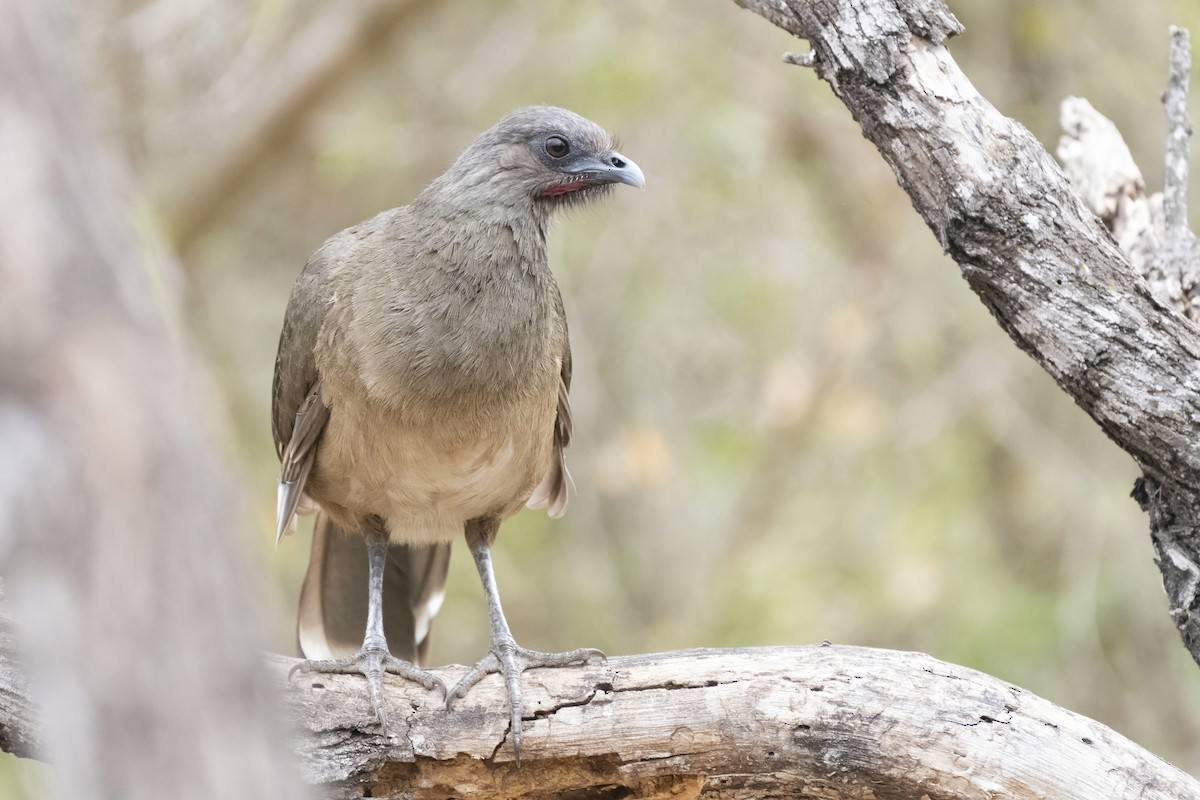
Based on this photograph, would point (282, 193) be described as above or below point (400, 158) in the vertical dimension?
above

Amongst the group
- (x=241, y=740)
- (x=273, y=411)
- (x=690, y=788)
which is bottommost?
(x=241, y=740)

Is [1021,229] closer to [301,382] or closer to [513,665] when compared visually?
[513,665]

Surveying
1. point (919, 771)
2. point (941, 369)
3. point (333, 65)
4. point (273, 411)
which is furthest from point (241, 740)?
point (941, 369)

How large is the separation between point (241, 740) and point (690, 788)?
6.76 ft

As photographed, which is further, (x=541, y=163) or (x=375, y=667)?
(x=541, y=163)

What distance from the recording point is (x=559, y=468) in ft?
15.0

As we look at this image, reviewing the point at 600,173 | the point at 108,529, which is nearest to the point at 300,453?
the point at 600,173

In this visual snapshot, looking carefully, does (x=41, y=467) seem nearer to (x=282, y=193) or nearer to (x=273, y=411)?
(x=273, y=411)

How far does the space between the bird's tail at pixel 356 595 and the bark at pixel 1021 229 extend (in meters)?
2.41

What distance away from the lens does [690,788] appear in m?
3.33

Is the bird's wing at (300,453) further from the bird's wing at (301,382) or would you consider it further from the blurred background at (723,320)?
the blurred background at (723,320)

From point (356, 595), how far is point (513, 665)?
4.14 ft

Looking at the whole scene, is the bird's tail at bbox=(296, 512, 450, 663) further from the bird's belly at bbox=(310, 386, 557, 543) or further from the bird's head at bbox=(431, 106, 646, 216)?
the bird's head at bbox=(431, 106, 646, 216)

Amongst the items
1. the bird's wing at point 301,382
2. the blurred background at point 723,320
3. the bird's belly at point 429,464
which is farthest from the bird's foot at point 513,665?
the blurred background at point 723,320
